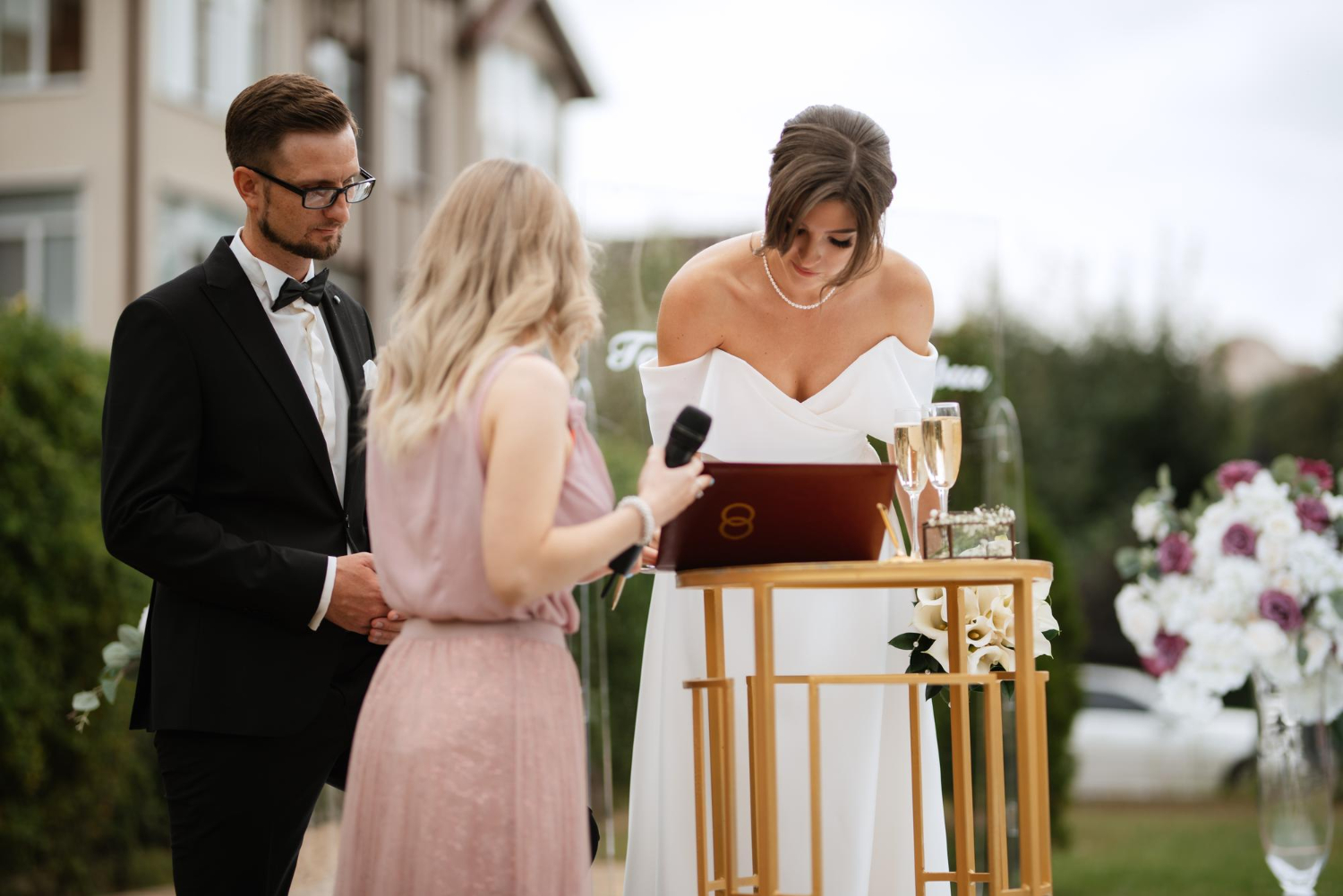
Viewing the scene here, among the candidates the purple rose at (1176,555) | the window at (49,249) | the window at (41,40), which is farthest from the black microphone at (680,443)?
the window at (41,40)

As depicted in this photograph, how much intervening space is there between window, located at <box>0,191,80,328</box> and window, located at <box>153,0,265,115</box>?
1501 mm

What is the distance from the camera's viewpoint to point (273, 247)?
2967 millimetres

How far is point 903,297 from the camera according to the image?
12.0 ft

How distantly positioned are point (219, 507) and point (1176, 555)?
12.5 feet

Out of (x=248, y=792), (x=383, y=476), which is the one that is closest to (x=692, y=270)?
(x=383, y=476)

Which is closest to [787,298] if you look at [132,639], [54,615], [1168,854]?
[132,639]

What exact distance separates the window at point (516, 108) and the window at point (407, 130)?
35.4 inches

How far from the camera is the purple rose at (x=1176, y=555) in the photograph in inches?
208

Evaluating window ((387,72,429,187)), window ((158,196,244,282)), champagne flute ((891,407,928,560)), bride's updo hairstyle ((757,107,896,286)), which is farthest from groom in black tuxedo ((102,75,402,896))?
window ((387,72,429,187))

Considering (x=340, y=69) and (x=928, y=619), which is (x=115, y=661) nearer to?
(x=928, y=619)

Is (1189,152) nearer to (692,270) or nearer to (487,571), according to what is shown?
(692,270)

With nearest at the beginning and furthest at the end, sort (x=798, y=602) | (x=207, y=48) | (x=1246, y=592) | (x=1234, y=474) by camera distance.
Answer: (x=798, y=602) < (x=1246, y=592) < (x=1234, y=474) < (x=207, y=48)

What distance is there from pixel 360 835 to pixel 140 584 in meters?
5.59

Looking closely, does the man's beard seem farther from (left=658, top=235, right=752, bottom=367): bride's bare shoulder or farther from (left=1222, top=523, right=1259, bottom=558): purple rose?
(left=1222, top=523, right=1259, bottom=558): purple rose
